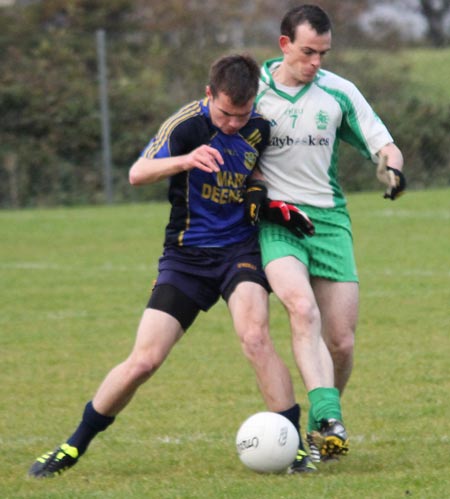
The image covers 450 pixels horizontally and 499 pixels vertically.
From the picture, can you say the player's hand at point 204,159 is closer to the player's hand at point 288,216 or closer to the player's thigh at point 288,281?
the player's hand at point 288,216

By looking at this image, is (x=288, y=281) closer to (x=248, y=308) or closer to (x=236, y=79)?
(x=248, y=308)

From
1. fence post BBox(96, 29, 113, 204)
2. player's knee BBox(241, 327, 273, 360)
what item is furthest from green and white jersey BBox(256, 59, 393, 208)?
fence post BBox(96, 29, 113, 204)

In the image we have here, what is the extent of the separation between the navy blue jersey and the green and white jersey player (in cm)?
16

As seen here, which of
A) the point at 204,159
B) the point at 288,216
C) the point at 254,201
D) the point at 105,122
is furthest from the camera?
the point at 105,122

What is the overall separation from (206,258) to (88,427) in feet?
3.16

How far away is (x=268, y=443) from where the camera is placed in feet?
18.2

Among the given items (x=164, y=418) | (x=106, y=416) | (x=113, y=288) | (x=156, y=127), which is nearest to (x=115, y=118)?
(x=156, y=127)

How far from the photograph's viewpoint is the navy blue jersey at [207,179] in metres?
5.82

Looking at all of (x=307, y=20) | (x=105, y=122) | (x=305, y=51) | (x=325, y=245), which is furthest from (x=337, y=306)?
(x=105, y=122)

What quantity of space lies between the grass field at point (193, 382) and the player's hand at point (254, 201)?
A: 119cm

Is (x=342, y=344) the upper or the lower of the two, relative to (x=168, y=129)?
lower

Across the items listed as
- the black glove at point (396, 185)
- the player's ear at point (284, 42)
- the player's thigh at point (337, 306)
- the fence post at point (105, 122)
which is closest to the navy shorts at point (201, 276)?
the player's thigh at point (337, 306)

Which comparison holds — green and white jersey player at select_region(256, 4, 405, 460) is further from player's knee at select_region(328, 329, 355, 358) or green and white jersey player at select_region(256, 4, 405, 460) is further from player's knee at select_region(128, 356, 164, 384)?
player's knee at select_region(128, 356, 164, 384)

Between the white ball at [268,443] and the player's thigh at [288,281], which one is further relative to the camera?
the player's thigh at [288,281]
